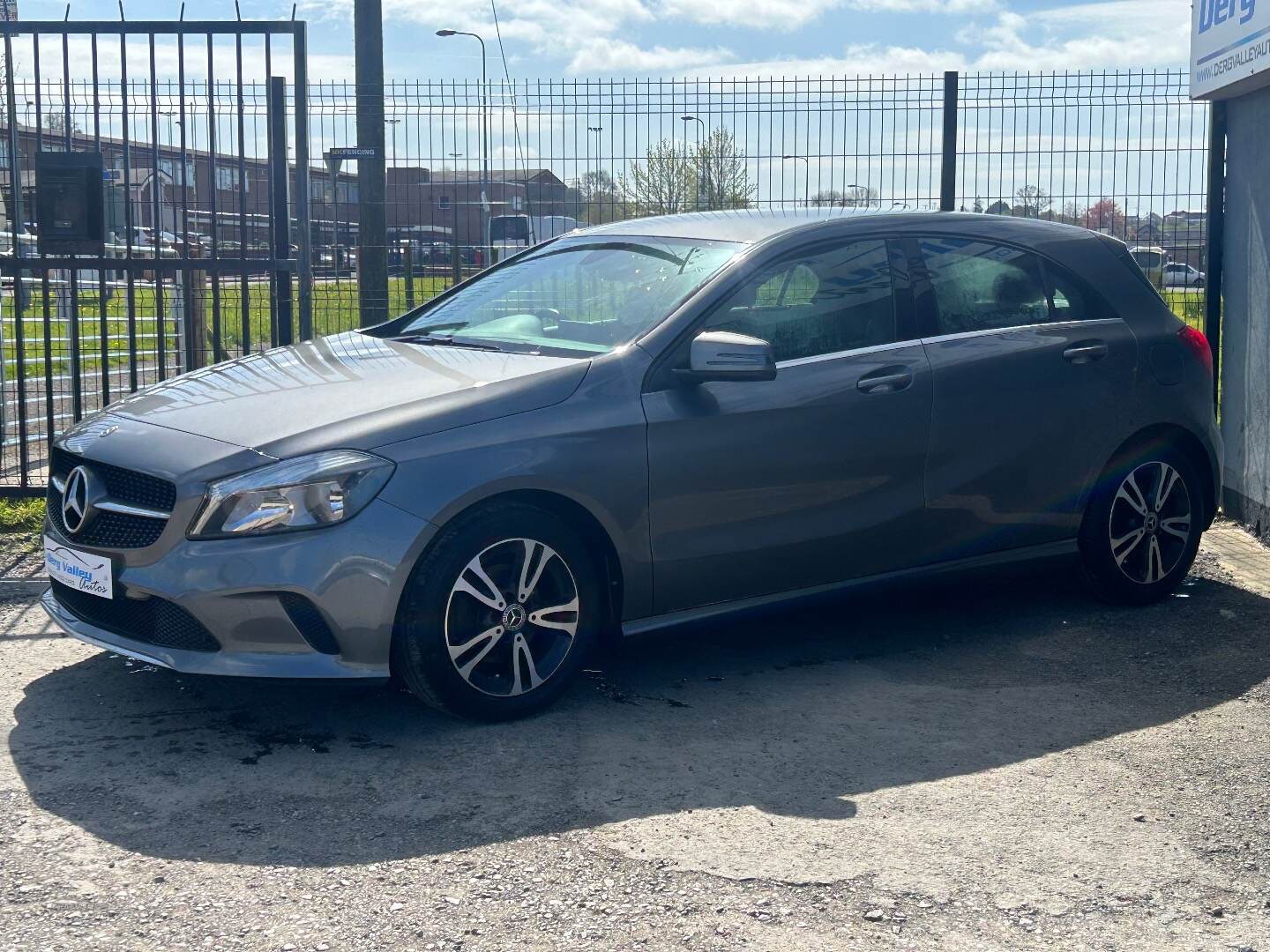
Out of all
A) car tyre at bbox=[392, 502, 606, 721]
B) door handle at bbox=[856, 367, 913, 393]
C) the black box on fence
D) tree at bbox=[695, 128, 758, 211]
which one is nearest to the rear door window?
door handle at bbox=[856, 367, 913, 393]

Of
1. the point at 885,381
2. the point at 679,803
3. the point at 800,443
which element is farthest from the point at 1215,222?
the point at 679,803

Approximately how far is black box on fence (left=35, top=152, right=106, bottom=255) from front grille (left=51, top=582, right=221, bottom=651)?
12.1 ft

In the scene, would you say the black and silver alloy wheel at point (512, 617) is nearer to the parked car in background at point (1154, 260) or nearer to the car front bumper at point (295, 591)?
the car front bumper at point (295, 591)

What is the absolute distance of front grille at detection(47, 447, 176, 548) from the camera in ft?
14.9

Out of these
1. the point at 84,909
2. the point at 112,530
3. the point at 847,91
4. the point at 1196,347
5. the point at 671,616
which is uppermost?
the point at 847,91

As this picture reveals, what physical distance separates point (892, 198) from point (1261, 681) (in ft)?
14.1

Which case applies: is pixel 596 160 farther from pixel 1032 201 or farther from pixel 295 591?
pixel 295 591

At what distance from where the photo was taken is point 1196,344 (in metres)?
6.45

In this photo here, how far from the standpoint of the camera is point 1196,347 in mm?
6449

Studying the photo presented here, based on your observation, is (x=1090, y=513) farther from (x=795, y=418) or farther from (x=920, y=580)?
(x=795, y=418)

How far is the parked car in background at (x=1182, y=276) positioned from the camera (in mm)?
8530

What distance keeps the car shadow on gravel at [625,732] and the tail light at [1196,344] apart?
111 cm

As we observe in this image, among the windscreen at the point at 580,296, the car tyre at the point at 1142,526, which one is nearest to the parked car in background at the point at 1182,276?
the car tyre at the point at 1142,526

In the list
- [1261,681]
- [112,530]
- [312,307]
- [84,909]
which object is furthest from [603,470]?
[312,307]
